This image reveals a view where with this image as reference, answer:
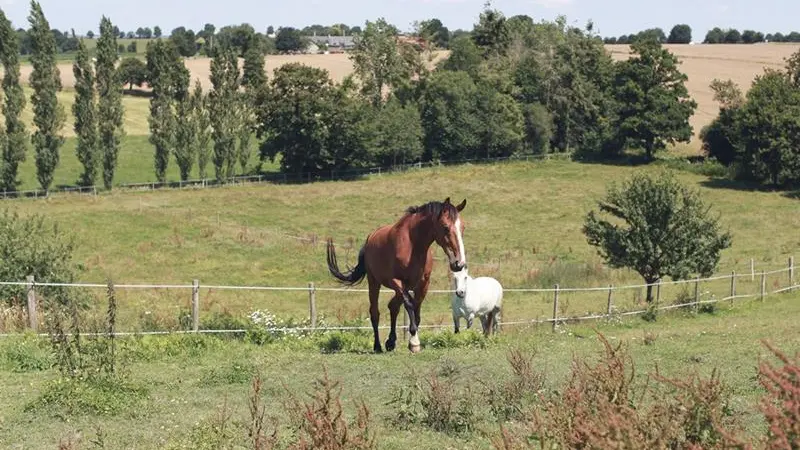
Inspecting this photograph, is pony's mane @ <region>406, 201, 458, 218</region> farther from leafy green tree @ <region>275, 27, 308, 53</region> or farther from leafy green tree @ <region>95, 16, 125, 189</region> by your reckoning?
leafy green tree @ <region>275, 27, 308, 53</region>

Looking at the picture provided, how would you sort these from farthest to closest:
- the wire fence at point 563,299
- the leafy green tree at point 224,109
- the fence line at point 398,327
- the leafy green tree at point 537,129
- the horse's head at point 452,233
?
the leafy green tree at point 537,129 → the leafy green tree at point 224,109 → the wire fence at point 563,299 → the fence line at point 398,327 → the horse's head at point 452,233

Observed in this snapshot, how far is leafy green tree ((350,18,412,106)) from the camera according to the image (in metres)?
82.9

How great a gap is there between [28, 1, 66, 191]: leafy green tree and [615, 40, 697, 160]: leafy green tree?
4226cm

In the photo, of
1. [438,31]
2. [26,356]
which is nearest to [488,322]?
[26,356]

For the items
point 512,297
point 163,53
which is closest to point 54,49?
point 163,53

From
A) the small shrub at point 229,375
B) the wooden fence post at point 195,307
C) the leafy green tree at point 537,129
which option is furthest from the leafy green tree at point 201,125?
the small shrub at point 229,375

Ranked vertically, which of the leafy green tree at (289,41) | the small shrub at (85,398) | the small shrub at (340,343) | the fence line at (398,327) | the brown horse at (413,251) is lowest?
the fence line at (398,327)

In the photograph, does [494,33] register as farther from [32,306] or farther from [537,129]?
[32,306]

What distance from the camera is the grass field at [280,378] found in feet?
28.9

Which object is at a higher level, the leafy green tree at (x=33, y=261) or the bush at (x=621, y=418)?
the bush at (x=621, y=418)

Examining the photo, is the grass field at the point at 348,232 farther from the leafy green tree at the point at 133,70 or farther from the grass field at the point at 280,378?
the leafy green tree at the point at 133,70

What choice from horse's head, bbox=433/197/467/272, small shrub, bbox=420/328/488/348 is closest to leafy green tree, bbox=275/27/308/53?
small shrub, bbox=420/328/488/348

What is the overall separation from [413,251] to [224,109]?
55744mm

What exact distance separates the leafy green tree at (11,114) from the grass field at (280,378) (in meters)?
49.7
